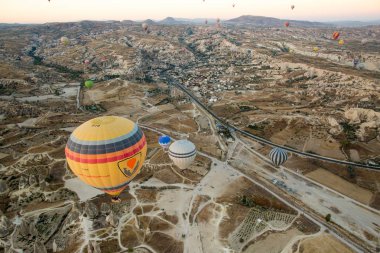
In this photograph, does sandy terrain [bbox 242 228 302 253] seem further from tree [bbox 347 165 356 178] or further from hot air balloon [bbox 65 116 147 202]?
tree [bbox 347 165 356 178]

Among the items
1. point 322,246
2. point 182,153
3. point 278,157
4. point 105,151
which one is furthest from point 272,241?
point 105,151

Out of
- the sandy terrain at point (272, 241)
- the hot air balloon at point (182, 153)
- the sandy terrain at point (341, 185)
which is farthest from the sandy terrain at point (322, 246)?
the hot air balloon at point (182, 153)

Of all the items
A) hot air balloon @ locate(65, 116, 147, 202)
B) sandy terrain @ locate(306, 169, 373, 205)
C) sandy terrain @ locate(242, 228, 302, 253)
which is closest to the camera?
hot air balloon @ locate(65, 116, 147, 202)

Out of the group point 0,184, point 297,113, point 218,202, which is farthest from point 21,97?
point 297,113

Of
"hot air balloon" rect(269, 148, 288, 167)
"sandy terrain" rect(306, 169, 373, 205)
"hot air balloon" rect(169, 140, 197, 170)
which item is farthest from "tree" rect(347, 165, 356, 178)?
"hot air balloon" rect(169, 140, 197, 170)

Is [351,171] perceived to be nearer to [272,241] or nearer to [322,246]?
[322,246]

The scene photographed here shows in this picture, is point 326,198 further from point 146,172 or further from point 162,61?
point 162,61

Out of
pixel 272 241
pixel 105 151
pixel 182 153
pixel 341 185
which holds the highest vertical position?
pixel 105 151

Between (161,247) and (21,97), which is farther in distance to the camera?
(21,97)
